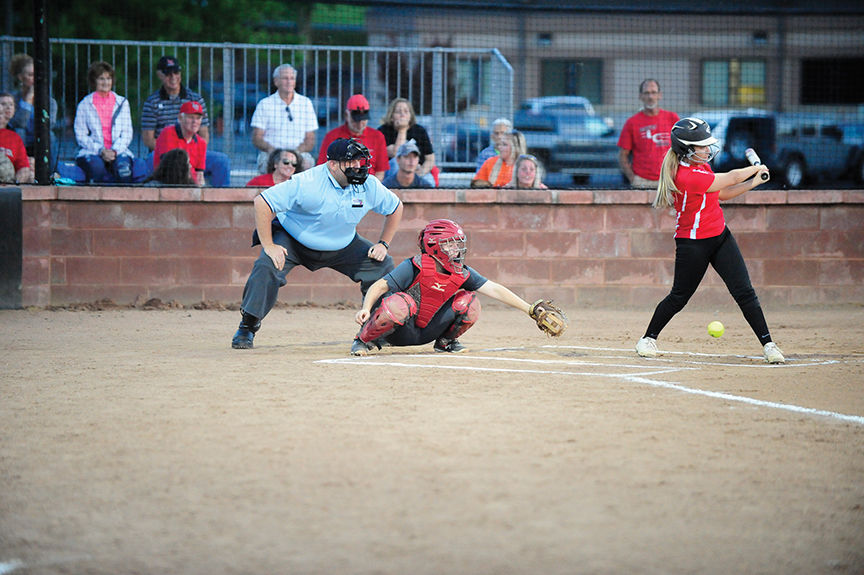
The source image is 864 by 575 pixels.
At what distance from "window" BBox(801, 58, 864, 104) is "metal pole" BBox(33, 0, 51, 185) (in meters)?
11.1

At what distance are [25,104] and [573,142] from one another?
9912 millimetres

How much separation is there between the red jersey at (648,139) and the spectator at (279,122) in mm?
3662

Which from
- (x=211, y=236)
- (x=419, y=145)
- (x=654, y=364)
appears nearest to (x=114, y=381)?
(x=654, y=364)

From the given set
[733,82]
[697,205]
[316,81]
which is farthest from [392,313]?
[733,82]

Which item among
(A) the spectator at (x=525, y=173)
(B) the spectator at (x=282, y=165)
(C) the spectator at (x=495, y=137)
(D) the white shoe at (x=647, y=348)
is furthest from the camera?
(C) the spectator at (x=495, y=137)

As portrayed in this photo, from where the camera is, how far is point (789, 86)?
2108 centimetres

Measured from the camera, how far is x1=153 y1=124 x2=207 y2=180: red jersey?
12.3 meters

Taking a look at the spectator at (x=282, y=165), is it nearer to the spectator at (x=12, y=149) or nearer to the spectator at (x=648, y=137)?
the spectator at (x=12, y=149)

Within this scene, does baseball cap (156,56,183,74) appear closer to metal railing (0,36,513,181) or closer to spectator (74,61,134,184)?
metal railing (0,36,513,181)

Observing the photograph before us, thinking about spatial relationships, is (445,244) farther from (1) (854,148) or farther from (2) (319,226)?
(1) (854,148)

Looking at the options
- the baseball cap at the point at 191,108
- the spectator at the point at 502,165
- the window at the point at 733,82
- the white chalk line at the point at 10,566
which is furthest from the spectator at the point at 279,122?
the white chalk line at the point at 10,566

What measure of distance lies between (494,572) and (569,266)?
9168 millimetres

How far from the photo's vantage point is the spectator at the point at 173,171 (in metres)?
12.2

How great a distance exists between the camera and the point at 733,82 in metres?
21.0
